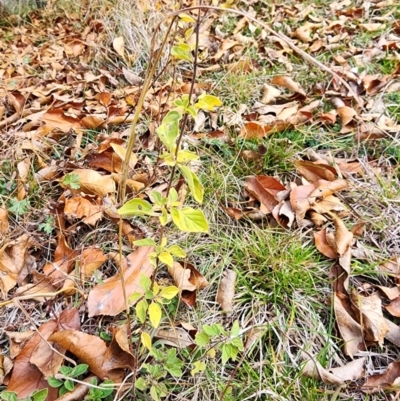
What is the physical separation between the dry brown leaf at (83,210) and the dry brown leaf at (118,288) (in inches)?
7.8

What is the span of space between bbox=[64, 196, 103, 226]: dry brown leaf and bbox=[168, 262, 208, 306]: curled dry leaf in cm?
33

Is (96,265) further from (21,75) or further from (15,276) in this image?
(21,75)

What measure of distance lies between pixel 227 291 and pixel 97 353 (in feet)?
1.36

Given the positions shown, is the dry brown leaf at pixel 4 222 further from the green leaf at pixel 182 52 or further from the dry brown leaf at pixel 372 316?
the dry brown leaf at pixel 372 316

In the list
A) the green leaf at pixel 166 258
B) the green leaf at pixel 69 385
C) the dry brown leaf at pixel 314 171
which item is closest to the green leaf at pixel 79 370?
the green leaf at pixel 69 385

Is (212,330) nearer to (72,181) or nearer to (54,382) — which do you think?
(54,382)

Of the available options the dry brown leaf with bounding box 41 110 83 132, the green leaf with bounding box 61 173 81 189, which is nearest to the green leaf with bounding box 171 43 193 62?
the green leaf with bounding box 61 173 81 189

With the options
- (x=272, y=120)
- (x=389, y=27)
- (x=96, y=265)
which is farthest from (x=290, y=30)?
(x=96, y=265)

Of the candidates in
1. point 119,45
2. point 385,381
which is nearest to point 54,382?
point 385,381

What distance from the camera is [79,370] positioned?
1.11m

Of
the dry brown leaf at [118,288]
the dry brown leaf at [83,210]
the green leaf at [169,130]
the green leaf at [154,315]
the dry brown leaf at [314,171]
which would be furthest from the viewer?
the dry brown leaf at [314,171]

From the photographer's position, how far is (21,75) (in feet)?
7.88

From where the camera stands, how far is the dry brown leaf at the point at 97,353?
1140mm

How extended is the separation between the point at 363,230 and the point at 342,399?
552 millimetres
